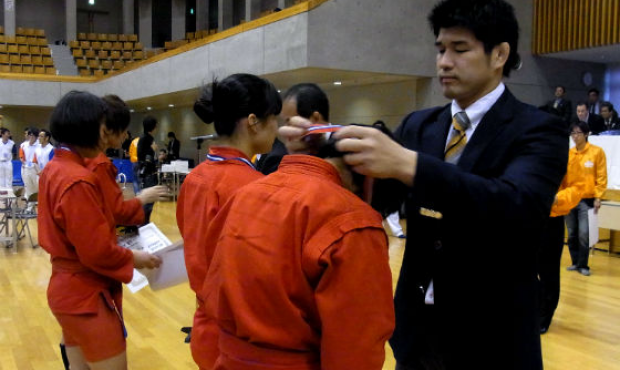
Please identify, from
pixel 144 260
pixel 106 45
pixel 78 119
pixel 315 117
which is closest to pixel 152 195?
pixel 144 260

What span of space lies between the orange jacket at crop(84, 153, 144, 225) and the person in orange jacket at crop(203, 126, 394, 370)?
131cm

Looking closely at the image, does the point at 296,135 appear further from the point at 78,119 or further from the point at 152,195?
the point at 152,195

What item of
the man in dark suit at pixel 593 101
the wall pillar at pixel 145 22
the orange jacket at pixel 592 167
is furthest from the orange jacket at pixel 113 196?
the wall pillar at pixel 145 22

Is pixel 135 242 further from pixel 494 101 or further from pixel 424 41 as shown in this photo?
pixel 424 41

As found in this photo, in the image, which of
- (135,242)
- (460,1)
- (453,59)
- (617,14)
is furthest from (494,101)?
(617,14)

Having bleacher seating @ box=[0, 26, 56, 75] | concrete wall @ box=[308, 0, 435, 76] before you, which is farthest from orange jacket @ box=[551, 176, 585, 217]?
bleacher seating @ box=[0, 26, 56, 75]

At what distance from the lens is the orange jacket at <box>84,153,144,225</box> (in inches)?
92.0

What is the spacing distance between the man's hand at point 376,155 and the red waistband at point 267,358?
0.41 metres

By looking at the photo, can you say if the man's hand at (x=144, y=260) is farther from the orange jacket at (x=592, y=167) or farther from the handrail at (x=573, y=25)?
the handrail at (x=573, y=25)

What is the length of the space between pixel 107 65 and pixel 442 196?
22218 millimetres

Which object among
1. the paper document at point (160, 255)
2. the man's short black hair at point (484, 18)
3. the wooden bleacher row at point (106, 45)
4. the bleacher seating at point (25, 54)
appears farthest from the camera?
the wooden bleacher row at point (106, 45)

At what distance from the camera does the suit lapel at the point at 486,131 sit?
132 centimetres

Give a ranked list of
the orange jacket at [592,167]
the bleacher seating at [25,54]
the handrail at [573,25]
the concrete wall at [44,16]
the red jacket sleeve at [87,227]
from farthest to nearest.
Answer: the concrete wall at [44,16]
the bleacher seating at [25,54]
the handrail at [573,25]
the orange jacket at [592,167]
the red jacket sleeve at [87,227]

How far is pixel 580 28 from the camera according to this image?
10.8 m
